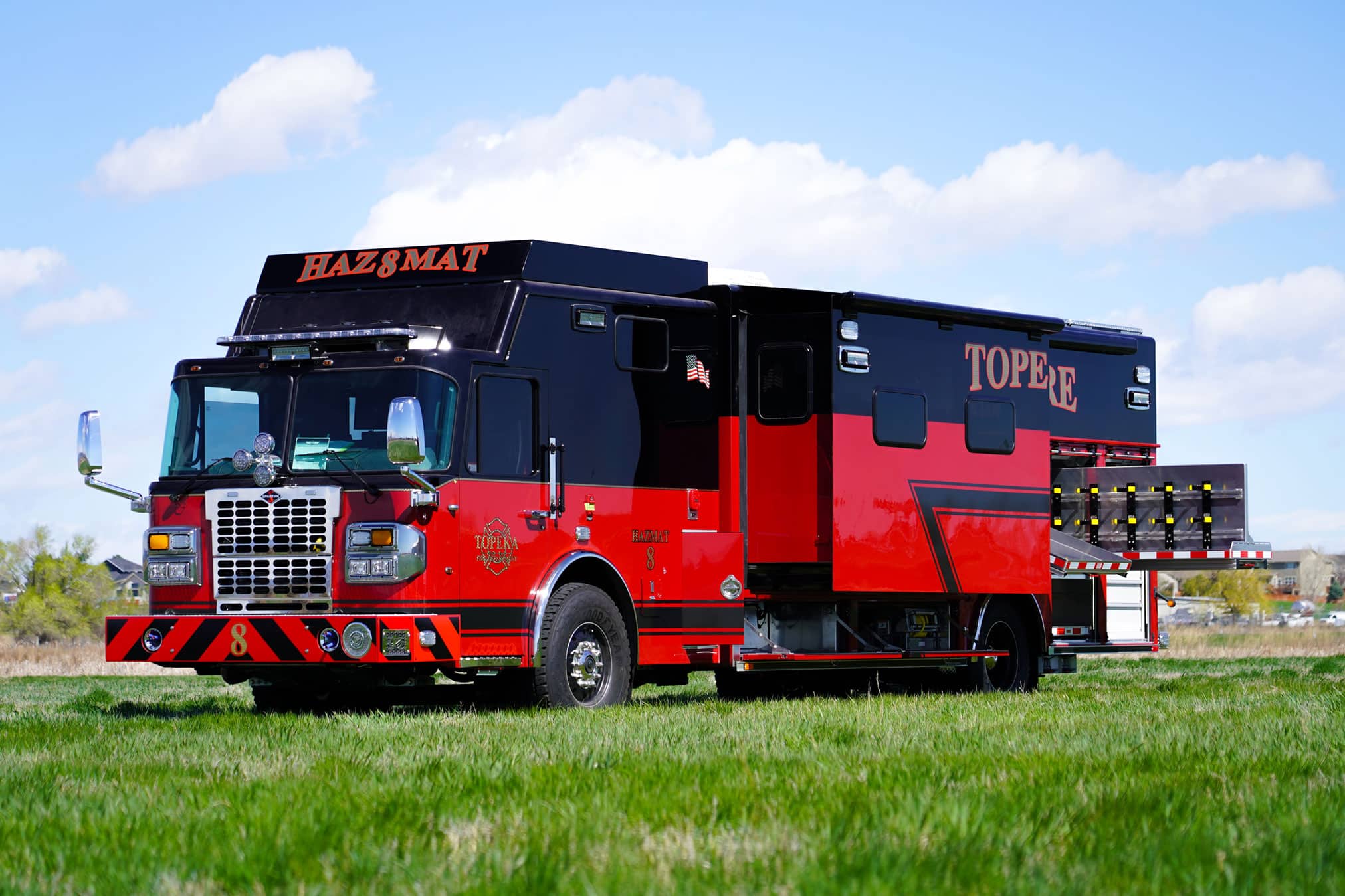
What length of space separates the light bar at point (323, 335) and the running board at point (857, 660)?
4.10 meters

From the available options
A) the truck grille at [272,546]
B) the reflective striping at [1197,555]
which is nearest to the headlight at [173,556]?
the truck grille at [272,546]

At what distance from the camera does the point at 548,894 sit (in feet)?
15.5

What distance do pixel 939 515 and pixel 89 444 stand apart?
7.52 meters

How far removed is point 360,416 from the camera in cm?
1233

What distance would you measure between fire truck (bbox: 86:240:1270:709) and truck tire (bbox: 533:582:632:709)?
0.08 feet

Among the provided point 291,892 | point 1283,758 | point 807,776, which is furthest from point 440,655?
point 291,892

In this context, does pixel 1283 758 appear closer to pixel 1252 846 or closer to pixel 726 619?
pixel 1252 846

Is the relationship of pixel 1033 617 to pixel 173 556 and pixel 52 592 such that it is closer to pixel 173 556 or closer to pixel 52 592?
pixel 173 556

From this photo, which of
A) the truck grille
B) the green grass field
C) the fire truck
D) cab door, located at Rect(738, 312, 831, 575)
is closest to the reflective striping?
the fire truck

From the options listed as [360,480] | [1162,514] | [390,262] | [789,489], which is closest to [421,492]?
[360,480]

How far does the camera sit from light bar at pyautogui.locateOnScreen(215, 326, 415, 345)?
40.8 feet

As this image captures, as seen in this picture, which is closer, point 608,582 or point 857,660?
point 608,582

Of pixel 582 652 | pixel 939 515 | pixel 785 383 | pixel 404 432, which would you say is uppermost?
pixel 785 383

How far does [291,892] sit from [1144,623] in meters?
15.2
